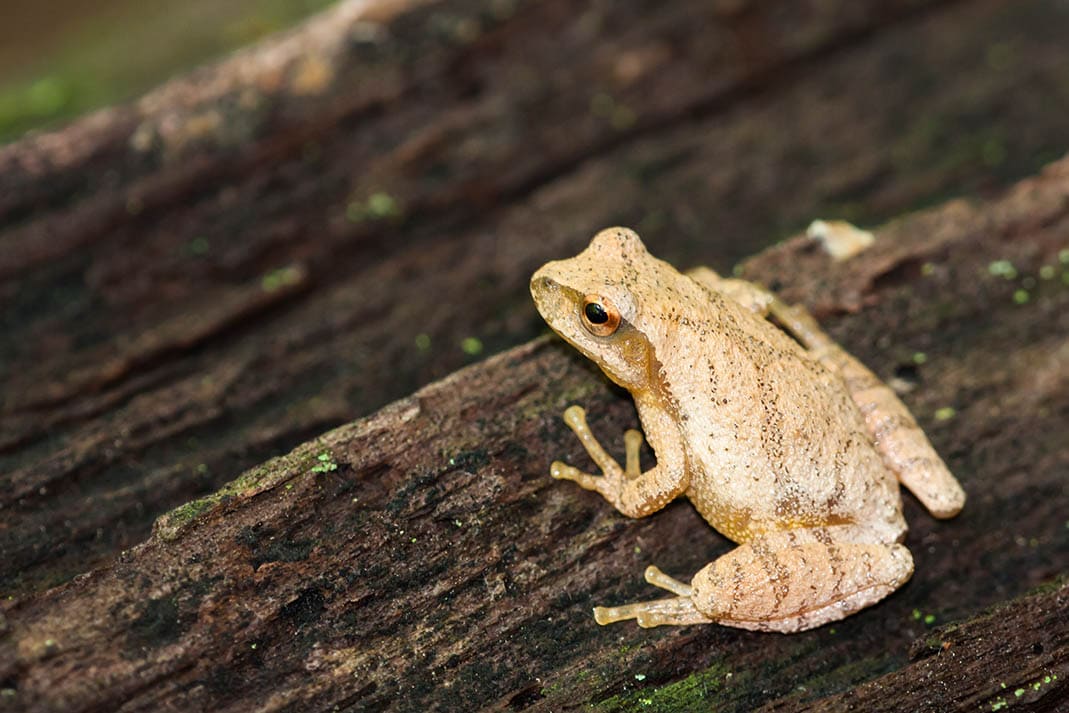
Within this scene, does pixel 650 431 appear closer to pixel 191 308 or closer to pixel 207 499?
pixel 207 499

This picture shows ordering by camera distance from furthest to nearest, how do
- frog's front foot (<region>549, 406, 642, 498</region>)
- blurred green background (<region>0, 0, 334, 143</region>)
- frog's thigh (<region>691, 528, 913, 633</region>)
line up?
blurred green background (<region>0, 0, 334, 143</region>), frog's front foot (<region>549, 406, 642, 498</region>), frog's thigh (<region>691, 528, 913, 633</region>)

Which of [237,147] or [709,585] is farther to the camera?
Result: [237,147]

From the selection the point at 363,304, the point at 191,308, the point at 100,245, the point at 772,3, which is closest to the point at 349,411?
the point at 363,304

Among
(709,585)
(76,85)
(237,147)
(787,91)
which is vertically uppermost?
(76,85)

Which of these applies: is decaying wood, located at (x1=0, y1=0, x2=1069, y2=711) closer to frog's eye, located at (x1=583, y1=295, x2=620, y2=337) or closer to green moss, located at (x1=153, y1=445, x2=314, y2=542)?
green moss, located at (x1=153, y1=445, x2=314, y2=542)

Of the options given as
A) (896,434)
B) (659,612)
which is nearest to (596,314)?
(659,612)

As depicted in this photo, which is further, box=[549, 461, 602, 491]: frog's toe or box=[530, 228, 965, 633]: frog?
box=[549, 461, 602, 491]: frog's toe

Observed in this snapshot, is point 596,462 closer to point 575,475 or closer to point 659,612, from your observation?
point 575,475

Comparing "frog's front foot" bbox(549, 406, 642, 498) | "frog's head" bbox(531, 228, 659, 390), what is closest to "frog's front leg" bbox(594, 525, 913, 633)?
"frog's front foot" bbox(549, 406, 642, 498)
